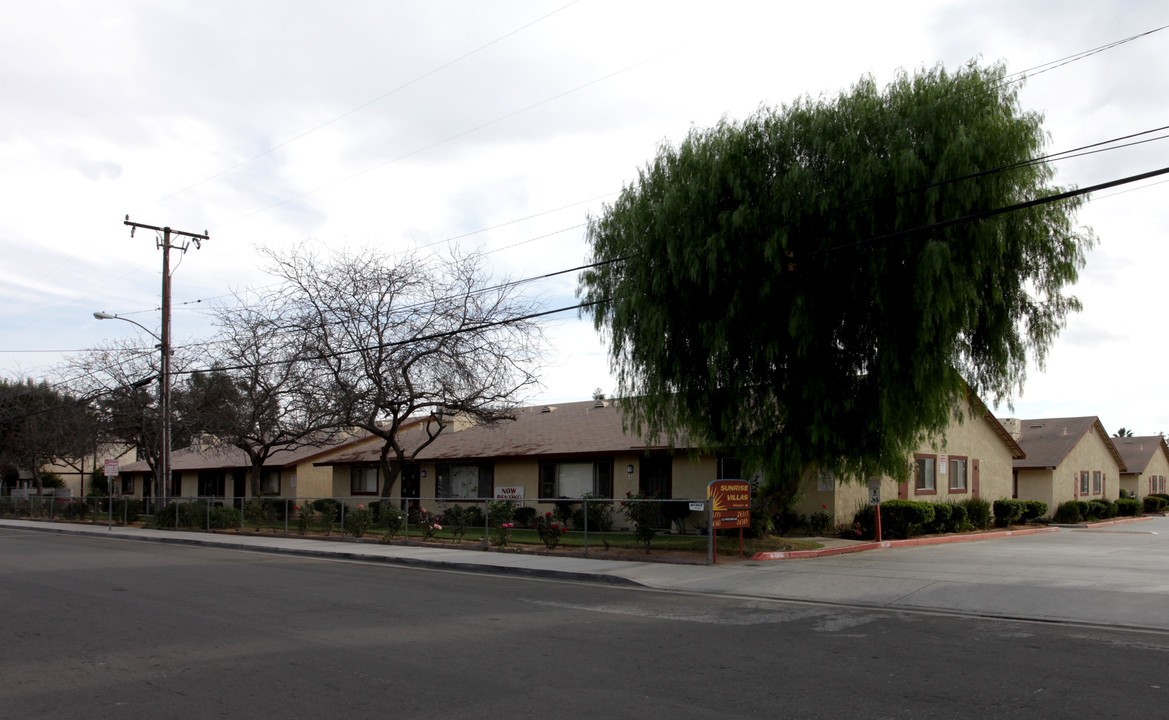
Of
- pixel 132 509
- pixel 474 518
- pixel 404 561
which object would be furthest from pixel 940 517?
pixel 132 509

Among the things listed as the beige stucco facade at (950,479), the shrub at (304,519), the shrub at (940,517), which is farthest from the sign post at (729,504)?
the shrub at (304,519)

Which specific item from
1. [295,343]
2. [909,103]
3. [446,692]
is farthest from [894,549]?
[295,343]

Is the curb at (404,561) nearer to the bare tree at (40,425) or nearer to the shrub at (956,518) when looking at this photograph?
the bare tree at (40,425)

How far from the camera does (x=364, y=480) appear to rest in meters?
38.7

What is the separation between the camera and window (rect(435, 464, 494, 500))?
→ 32812mm

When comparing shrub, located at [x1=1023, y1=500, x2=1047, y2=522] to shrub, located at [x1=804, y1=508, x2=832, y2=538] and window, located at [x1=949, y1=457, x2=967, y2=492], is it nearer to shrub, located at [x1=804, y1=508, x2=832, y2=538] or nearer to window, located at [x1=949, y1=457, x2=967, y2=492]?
window, located at [x1=949, y1=457, x2=967, y2=492]

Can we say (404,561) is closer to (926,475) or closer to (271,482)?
(926,475)

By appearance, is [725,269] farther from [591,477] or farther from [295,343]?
[295,343]

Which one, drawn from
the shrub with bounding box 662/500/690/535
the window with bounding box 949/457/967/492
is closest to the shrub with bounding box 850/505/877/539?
the shrub with bounding box 662/500/690/535

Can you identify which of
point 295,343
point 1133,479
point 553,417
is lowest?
point 1133,479

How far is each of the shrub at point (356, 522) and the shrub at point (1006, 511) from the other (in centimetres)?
2247

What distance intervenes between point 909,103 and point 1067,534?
19.2m

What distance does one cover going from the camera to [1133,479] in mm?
54969

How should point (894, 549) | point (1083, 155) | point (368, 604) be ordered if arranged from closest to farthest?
point (368, 604) → point (1083, 155) → point (894, 549)
